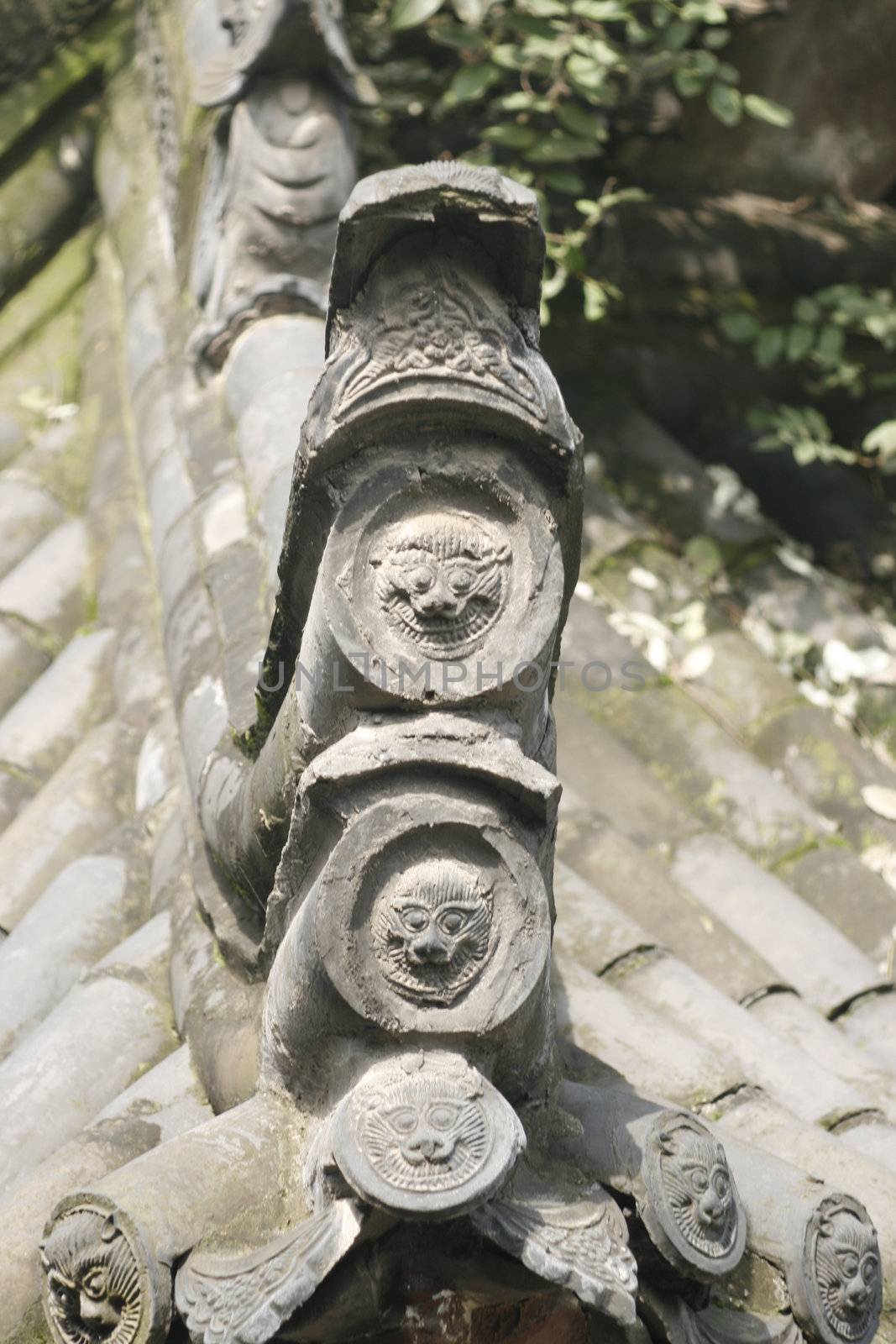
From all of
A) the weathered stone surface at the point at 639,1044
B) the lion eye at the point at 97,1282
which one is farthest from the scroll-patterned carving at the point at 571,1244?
the weathered stone surface at the point at 639,1044

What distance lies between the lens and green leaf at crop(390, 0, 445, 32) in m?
3.91

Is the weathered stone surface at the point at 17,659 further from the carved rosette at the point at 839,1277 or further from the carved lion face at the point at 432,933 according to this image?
the carved rosette at the point at 839,1277

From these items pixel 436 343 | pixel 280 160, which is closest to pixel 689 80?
pixel 280 160

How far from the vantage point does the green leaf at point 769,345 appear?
13.7 feet

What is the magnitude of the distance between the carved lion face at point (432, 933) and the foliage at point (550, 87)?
2670mm

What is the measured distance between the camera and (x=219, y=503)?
2.84 metres

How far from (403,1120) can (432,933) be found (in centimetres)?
16

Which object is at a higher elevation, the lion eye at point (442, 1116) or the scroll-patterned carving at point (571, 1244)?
the lion eye at point (442, 1116)

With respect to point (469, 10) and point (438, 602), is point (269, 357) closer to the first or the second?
point (469, 10)

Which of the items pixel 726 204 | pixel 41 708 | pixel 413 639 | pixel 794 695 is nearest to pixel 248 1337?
pixel 413 639

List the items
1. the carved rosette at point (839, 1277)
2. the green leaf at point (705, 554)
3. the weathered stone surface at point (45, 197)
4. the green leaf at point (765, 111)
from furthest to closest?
the weathered stone surface at point (45, 197), the green leaf at point (765, 111), the green leaf at point (705, 554), the carved rosette at point (839, 1277)

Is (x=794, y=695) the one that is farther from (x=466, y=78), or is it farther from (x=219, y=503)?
(x=466, y=78)

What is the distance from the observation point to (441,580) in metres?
1.55

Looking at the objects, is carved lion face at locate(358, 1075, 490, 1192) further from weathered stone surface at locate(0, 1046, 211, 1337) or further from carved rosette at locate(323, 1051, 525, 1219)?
weathered stone surface at locate(0, 1046, 211, 1337)
